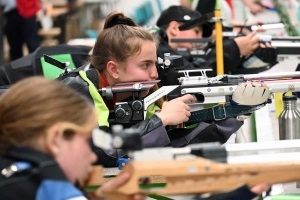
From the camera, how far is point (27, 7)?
7082mm

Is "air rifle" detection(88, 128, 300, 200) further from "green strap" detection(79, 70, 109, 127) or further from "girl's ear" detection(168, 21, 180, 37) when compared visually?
"girl's ear" detection(168, 21, 180, 37)

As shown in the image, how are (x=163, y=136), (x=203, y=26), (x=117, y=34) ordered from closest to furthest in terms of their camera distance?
(x=163, y=136)
(x=117, y=34)
(x=203, y=26)

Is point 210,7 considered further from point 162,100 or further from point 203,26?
point 162,100

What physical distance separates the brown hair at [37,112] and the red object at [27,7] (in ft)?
17.6

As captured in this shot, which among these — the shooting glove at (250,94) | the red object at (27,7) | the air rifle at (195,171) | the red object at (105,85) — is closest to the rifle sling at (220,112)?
the shooting glove at (250,94)

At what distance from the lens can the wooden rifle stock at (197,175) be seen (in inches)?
65.3

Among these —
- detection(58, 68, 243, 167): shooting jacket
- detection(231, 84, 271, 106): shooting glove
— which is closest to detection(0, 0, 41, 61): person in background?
detection(58, 68, 243, 167): shooting jacket

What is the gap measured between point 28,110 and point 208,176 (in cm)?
45

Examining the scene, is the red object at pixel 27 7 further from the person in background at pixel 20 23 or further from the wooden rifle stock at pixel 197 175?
the wooden rifle stock at pixel 197 175

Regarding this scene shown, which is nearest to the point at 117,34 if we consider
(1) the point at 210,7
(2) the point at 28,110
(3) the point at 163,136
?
(3) the point at 163,136

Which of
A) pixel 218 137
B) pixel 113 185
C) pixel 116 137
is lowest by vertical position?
pixel 218 137

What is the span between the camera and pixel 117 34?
3002mm

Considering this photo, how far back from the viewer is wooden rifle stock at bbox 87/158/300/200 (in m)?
1.66

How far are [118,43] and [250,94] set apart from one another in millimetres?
574
